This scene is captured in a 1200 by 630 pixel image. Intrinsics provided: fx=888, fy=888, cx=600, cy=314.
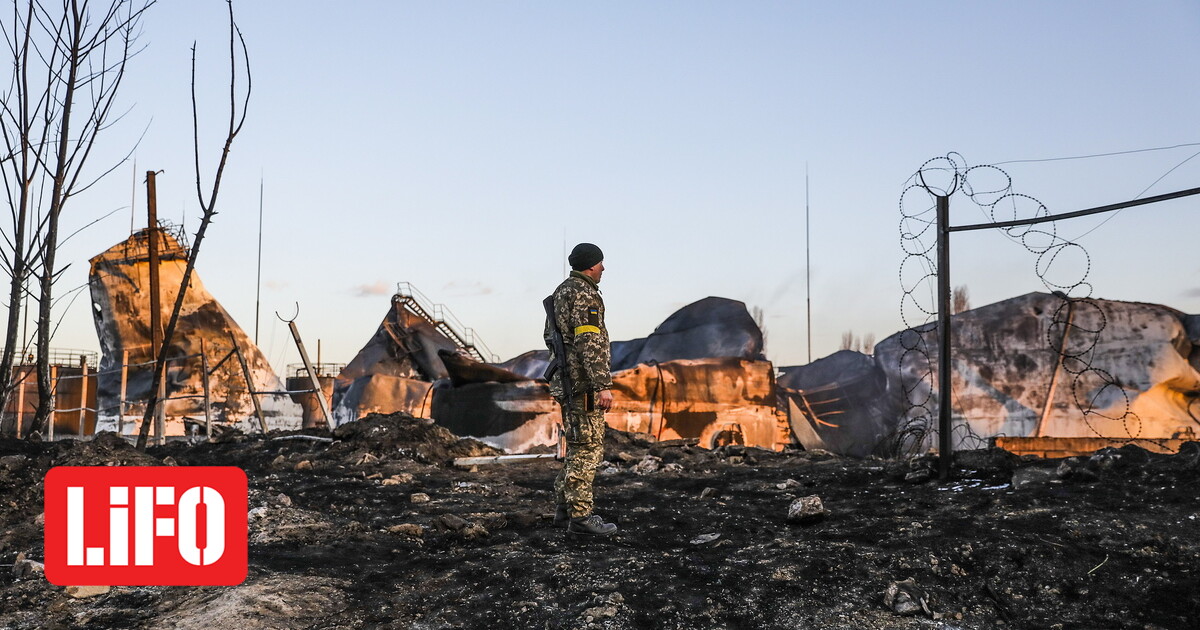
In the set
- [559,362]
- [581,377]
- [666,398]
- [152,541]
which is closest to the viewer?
→ [152,541]

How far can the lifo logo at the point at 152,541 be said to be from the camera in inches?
166

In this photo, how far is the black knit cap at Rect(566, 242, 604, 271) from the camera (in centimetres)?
546

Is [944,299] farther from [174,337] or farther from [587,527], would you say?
[174,337]

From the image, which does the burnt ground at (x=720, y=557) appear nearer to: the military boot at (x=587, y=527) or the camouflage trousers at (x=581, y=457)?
the military boot at (x=587, y=527)

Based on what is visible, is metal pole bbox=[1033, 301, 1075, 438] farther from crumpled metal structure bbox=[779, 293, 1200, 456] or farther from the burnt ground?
the burnt ground

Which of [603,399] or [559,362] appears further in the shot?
[559,362]

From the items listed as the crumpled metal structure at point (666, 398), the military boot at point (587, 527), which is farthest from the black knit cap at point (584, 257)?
the crumpled metal structure at point (666, 398)

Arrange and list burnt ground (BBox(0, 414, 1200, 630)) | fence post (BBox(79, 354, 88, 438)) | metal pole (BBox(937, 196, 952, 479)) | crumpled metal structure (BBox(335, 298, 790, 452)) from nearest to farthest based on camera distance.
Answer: burnt ground (BBox(0, 414, 1200, 630)) < metal pole (BBox(937, 196, 952, 479)) < crumpled metal structure (BBox(335, 298, 790, 452)) < fence post (BBox(79, 354, 88, 438))

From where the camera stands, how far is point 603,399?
17.3ft

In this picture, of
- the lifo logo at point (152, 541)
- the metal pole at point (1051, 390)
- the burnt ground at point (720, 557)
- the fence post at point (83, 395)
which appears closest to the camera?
the burnt ground at point (720, 557)

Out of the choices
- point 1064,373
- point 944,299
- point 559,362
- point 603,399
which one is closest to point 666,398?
point 1064,373

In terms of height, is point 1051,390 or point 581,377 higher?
point 581,377

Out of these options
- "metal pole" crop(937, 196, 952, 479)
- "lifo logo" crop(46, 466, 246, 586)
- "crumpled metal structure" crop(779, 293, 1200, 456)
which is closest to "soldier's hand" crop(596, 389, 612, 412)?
"lifo logo" crop(46, 466, 246, 586)

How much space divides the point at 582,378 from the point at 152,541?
240cm
